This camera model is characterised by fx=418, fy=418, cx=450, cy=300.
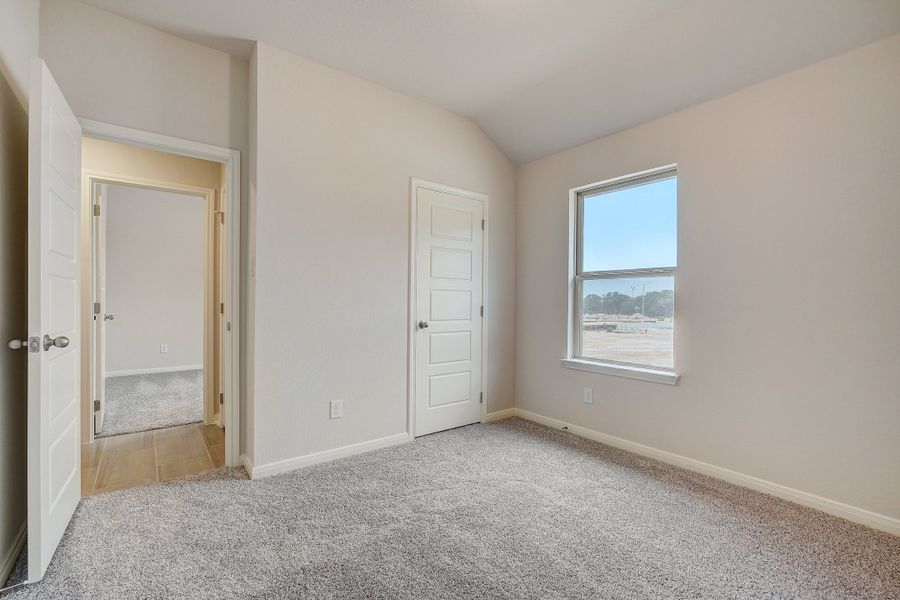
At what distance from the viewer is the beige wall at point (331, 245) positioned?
2.63 m

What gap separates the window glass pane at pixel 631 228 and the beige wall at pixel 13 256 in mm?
3479

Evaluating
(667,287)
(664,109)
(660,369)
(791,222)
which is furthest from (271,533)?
(664,109)

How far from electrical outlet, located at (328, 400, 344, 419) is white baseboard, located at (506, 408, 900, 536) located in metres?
1.85

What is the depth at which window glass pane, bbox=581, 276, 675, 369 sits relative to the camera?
2992mm

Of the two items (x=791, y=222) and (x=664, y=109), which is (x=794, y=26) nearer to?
(x=664, y=109)

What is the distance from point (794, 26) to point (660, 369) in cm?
210

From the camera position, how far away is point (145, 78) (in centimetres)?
243

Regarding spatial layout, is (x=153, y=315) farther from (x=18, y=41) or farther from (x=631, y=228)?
(x=631, y=228)

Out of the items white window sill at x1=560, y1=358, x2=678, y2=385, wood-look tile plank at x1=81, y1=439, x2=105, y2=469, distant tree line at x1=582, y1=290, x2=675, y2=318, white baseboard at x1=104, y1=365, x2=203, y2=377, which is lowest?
wood-look tile plank at x1=81, y1=439, x2=105, y2=469

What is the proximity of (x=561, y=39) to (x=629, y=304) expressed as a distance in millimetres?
1893

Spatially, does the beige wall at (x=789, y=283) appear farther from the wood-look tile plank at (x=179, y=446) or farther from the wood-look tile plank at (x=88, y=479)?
the wood-look tile plank at (x=88, y=479)

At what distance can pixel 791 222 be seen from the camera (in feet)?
A: 7.72

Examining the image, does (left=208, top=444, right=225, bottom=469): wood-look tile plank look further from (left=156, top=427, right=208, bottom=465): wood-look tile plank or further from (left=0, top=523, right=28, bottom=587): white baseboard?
(left=0, top=523, right=28, bottom=587): white baseboard

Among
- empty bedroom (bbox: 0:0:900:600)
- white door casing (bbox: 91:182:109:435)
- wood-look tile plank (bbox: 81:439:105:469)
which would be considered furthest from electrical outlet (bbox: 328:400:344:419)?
white door casing (bbox: 91:182:109:435)
